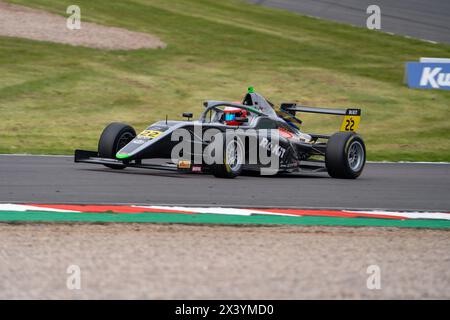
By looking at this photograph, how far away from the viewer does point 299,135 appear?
14383 millimetres

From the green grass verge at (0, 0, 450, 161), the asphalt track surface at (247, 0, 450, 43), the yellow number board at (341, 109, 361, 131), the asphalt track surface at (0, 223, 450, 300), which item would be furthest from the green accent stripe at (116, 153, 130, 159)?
the asphalt track surface at (247, 0, 450, 43)

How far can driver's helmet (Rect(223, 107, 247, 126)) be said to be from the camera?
13.7 meters

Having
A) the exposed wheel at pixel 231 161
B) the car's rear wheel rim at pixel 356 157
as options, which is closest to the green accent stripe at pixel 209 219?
the exposed wheel at pixel 231 161

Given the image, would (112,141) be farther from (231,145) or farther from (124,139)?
(231,145)

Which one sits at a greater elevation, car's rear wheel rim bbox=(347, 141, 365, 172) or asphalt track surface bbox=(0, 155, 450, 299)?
car's rear wheel rim bbox=(347, 141, 365, 172)

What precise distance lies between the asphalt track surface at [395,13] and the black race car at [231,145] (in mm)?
19151

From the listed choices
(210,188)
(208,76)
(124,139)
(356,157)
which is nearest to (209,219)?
(210,188)

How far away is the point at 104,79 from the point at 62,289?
1956 cm

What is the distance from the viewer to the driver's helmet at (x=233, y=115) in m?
13.7

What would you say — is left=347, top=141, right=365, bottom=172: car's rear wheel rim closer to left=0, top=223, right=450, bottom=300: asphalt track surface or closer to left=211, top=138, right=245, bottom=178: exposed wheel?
Answer: left=211, top=138, right=245, bottom=178: exposed wheel

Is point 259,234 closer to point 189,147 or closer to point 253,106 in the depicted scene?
point 189,147

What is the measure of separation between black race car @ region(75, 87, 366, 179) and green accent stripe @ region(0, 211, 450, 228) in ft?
10.1

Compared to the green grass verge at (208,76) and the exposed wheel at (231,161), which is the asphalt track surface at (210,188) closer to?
the exposed wheel at (231,161)
